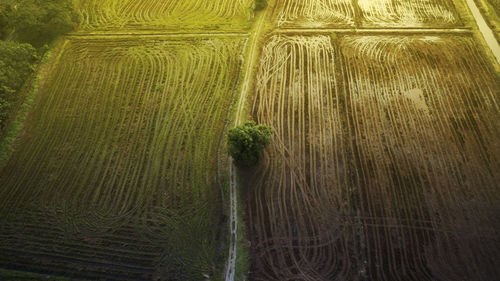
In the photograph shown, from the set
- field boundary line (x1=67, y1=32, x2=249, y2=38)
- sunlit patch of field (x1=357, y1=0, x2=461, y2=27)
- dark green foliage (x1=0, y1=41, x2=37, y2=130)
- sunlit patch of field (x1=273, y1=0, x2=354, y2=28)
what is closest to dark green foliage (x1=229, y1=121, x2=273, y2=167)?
field boundary line (x1=67, y1=32, x2=249, y2=38)

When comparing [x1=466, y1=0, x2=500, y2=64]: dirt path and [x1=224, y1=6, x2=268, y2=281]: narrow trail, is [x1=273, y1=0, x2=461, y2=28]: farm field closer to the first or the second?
[x1=466, y1=0, x2=500, y2=64]: dirt path

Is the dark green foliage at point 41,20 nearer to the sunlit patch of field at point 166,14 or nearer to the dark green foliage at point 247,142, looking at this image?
the sunlit patch of field at point 166,14

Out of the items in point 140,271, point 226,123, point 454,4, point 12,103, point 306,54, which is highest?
point 454,4

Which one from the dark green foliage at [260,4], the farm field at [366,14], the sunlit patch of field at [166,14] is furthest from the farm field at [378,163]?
the sunlit patch of field at [166,14]

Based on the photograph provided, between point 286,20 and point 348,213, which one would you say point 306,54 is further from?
point 348,213

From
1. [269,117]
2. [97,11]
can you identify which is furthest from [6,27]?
[269,117]

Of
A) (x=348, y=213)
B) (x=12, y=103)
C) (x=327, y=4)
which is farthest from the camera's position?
(x=327, y=4)

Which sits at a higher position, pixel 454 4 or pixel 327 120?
pixel 454 4
